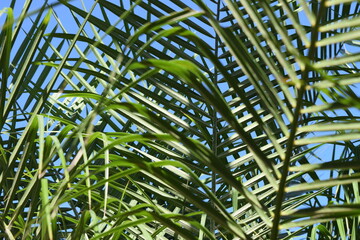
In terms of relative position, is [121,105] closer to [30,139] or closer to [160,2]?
[30,139]

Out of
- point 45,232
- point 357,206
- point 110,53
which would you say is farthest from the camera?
point 110,53

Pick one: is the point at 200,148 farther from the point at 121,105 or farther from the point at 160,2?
the point at 160,2

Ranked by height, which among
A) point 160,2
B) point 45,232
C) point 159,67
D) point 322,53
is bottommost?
point 45,232

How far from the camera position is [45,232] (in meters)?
0.61

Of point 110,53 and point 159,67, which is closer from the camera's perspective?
point 159,67

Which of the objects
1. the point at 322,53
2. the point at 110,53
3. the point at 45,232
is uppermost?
the point at 322,53

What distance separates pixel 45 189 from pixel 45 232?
0.04 meters

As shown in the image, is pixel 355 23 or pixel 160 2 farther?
pixel 160 2

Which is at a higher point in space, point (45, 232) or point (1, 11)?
point (1, 11)

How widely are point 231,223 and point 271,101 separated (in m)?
0.12

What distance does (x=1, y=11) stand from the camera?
0.64m

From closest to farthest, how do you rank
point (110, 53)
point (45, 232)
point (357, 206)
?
1. point (357, 206)
2. point (45, 232)
3. point (110, 53)

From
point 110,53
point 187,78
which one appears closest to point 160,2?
point 110,53

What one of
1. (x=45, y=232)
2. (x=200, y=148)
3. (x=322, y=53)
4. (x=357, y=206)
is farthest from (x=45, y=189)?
(x=322, y=53)
